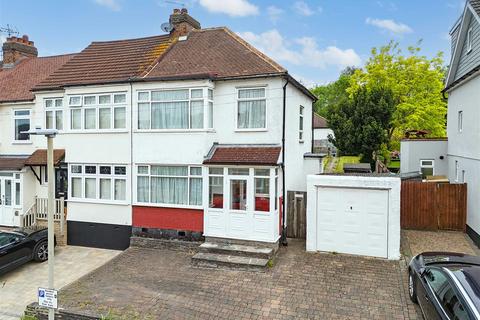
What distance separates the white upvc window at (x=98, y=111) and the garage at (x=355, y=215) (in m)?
7.60

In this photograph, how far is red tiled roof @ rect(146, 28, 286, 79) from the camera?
12367 mm

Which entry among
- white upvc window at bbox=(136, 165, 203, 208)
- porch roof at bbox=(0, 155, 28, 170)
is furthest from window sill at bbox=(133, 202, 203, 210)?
porch roof at bbox=(0, 155, 28, 170)

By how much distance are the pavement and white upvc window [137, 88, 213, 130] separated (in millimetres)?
5079

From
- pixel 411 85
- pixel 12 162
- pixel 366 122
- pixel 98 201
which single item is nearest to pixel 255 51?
pixel 98 201

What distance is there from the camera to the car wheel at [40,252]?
12.2 meters

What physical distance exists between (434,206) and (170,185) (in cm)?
1039

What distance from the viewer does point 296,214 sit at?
1299 centimetres

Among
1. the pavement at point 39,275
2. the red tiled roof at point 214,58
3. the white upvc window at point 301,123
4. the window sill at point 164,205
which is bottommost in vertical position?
the pavement at point 39,275

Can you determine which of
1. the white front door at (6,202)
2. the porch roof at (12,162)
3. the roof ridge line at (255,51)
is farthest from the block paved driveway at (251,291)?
the porch roof at (12,162)

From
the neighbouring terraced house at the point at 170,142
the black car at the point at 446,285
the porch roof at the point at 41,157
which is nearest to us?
the black car at the point at 446,285

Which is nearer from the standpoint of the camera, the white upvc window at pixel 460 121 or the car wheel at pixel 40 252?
the car wheel at pixel 40 252

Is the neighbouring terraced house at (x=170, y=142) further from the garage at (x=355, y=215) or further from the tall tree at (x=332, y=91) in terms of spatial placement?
the tall tree at (x=332, y=91)

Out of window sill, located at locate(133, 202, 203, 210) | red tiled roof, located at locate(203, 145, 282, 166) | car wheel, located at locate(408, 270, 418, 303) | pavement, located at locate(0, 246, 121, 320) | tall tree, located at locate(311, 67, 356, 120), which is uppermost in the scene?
tall tree, located at locate(311, 67, 356, 120)

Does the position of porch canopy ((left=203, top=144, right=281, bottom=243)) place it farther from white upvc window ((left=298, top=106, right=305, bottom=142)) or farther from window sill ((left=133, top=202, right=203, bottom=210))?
white upvc window ((left=298, top=106, right=305, bottom=142))
